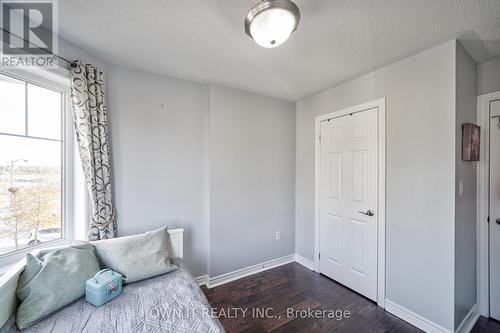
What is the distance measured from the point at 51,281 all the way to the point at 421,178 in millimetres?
2866

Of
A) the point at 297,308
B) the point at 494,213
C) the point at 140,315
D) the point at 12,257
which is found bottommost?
the point at 297,308

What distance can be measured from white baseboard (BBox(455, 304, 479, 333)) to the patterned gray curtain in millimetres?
3115

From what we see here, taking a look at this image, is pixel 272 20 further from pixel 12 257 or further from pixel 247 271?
pixel 247 271

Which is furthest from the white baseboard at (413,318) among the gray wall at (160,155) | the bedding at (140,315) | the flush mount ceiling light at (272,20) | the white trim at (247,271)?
the flush mount ceiling light at (272,20)

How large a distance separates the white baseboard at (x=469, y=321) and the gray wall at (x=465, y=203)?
47 millimetres

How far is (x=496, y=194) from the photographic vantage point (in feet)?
6.46

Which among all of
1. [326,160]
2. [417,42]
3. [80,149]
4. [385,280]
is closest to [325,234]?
[385,280]

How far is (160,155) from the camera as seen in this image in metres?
2.33

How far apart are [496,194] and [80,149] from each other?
3.74 metres

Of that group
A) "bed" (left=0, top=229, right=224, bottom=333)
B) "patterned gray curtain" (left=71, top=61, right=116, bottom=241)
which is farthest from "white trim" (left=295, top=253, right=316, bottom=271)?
"patterned gray curtain" (left=71, top=61, right=116, bottom=241)

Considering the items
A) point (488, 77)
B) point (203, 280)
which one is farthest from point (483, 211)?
point (203, 280)

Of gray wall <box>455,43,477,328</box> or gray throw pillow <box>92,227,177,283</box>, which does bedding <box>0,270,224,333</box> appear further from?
gray wall <box>455,43,477,328</box>

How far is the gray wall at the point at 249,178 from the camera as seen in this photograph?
2.57 metres

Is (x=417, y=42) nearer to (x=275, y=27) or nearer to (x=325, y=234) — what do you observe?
(x=275, y=27)
